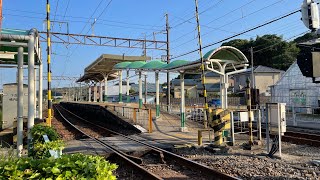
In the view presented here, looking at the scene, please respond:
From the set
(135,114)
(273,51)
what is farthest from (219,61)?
(273,51)

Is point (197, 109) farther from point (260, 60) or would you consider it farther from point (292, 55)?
point (260, 60)

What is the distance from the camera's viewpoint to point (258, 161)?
8.62 meters

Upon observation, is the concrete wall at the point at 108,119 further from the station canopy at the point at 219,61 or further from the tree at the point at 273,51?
the tree at the point at 273,51

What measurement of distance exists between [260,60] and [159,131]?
2291 inches

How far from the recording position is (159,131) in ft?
51.1

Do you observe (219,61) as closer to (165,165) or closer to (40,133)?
(165,165)

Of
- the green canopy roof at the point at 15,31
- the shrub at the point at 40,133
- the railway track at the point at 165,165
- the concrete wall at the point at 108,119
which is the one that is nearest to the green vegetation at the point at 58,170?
the railway track at the point at 165,165

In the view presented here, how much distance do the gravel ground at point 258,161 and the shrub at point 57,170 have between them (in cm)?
478

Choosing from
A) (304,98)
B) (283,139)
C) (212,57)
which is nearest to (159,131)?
(212,57)

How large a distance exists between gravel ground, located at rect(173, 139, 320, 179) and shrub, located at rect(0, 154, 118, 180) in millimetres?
4775

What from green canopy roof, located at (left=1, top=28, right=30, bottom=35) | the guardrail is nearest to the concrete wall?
the guardrail

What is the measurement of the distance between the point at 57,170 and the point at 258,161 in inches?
259

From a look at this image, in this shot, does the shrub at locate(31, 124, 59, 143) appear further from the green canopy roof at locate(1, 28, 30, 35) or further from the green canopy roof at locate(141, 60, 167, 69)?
the green canopy roof at locate(141, 60, 167, 69)

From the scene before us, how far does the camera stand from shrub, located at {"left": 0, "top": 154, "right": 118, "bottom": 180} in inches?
126
